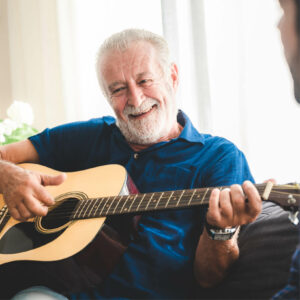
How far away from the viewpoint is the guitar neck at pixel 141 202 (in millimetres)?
891

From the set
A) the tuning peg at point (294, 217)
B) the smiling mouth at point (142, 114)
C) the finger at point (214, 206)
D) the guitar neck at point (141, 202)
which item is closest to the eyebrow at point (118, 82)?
the smiling mouth at point (142, 114)

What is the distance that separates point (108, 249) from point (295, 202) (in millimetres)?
476

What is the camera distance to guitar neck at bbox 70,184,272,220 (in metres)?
0.89

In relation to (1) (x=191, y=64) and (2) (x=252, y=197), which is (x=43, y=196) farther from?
(1) (x=191, y=64)

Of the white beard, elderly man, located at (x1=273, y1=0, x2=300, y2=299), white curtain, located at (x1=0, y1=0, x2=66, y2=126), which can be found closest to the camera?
elderly man, located at (x1=273, y1=0, x2=300, y2=299)

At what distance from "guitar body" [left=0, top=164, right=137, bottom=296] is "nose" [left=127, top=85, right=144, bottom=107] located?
0.28 m

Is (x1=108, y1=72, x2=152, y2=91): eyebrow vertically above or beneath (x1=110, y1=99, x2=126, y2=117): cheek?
above

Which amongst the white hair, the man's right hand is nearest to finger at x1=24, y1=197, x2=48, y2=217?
the man's right hand

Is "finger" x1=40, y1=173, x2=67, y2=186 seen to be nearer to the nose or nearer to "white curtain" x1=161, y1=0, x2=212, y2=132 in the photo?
the nose

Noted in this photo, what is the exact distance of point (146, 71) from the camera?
4.23ft

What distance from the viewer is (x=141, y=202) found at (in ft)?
3.15

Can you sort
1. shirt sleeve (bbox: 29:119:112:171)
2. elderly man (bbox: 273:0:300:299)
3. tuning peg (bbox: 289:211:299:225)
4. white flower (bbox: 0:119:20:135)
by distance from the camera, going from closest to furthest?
elderly man (bbox: 273:0:300:299) < tuning peg (bbox: 289:211:299:225) < shirt sleeve (bbox: 29:119:112:171) < white flower (bbox: 0:119:20:135)

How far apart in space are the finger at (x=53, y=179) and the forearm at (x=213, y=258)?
0.44m

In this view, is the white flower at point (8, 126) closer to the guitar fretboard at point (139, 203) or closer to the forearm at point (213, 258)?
the guitar fretboard at point (139, 203)
